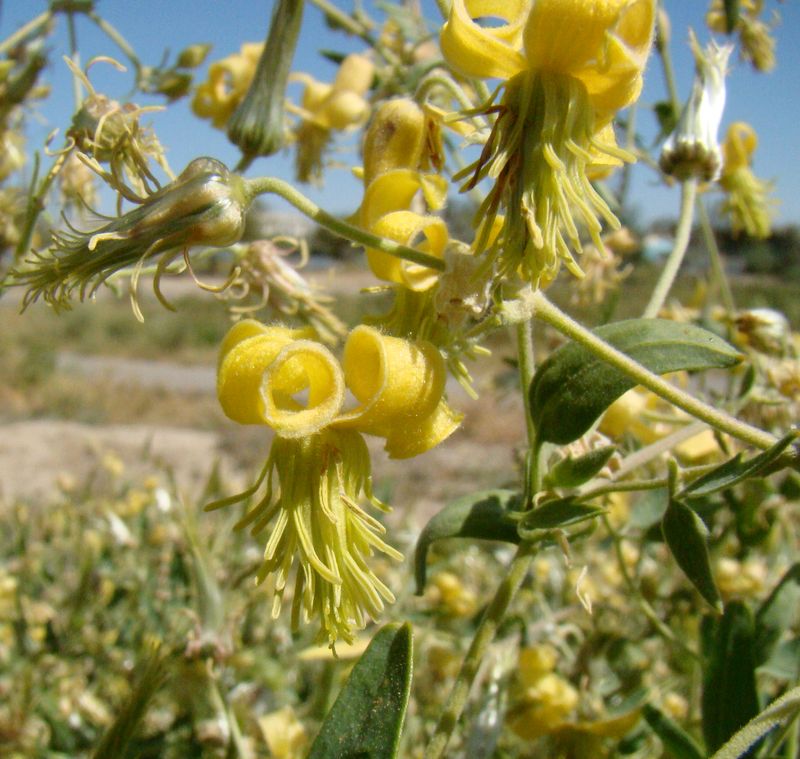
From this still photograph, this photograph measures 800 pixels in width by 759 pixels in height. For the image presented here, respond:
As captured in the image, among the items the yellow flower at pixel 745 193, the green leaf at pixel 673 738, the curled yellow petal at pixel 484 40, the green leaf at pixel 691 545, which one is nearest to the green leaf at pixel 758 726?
the green leaf at pixel 691 545

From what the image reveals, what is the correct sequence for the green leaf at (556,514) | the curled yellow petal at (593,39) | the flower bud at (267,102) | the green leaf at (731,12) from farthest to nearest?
the green leaf at (731,12) < the flower bud at (267,102) < the green leaf at (556,514) < the curled yellow petal at (593,39)

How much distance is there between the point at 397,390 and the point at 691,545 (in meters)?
0.31

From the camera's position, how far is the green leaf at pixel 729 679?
3.14 feet

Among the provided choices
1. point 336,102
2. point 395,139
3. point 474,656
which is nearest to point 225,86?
point 336,102

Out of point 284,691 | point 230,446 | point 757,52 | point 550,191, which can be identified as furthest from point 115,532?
→ point 230,446

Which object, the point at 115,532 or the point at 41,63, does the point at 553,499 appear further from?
the point at 115,532

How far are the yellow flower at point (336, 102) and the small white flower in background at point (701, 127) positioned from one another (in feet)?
2.00

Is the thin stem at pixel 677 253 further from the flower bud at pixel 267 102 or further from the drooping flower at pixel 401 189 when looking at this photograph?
the flower bud at pixel 267 102

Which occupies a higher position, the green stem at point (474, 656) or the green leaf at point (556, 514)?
the green leaf at point (556, 514)

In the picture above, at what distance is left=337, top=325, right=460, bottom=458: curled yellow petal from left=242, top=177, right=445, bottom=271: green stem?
0.07 metres

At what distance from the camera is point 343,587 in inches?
28.8

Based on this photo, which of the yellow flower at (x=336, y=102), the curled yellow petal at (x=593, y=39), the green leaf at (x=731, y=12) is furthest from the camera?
the yellow flower at (x=336, y=102)

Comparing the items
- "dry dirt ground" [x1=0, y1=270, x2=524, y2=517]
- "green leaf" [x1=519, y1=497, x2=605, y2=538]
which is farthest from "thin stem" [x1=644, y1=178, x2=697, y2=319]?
"dry dirt ground" [x1=0, y1=270, x2=524, y2=517]

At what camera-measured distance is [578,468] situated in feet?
2.63
